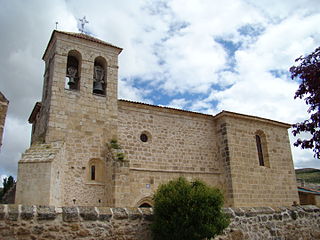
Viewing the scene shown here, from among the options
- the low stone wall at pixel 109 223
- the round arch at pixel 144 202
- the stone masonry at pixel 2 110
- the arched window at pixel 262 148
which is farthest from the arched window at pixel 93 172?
the arched window at pixel 262 148

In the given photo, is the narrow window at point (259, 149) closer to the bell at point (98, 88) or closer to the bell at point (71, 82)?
the bell at point (98, 88)

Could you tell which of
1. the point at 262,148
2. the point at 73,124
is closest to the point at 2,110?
the point at 73,124

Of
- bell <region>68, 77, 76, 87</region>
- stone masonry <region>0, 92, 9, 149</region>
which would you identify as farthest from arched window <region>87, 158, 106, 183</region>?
stone masonry <region>0, 92, 9, 149</region>

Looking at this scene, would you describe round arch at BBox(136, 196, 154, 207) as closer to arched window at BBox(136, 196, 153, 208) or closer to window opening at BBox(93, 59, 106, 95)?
arched window at BBox(136, 196, 153, 208)

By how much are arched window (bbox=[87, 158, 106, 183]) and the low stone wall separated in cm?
559

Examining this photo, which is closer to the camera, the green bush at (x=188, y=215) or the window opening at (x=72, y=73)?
the green bush at (x=188, y=215)

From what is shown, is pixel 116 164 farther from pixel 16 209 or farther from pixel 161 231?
pixel 16 209

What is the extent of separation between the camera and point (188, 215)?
584cm

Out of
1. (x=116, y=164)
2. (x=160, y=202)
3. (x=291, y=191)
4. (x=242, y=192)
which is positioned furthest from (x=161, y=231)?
(x=291, y=191)

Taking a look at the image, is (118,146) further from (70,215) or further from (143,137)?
(70,215)

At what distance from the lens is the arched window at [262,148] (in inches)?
602

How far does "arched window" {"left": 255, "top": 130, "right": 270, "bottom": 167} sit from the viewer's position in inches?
602

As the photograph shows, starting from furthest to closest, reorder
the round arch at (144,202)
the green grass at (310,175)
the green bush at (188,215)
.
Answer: the green grass at (310,175) < the round arch at (144,202) < the green bush at (188,215)

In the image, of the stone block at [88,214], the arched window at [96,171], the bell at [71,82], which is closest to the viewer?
the stone block at [88,214]
